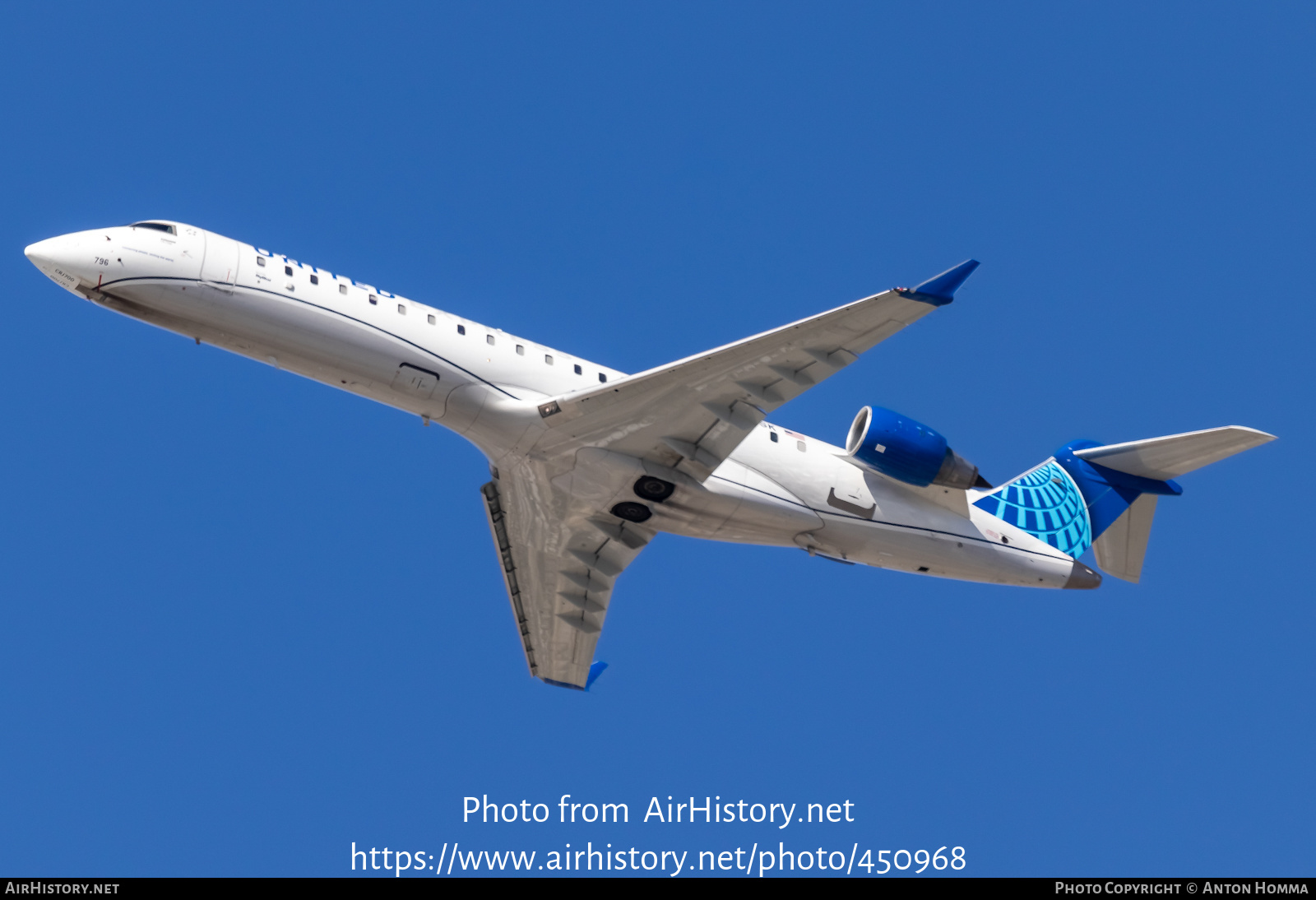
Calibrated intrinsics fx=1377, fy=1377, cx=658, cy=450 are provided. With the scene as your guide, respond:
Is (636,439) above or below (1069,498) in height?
below

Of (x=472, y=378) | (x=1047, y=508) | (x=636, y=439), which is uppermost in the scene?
(x=1047, y=508)

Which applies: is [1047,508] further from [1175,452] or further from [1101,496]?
[1175,452]

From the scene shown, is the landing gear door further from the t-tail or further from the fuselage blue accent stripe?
the t-tail

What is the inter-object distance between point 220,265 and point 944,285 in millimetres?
11353

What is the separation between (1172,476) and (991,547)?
500 cm

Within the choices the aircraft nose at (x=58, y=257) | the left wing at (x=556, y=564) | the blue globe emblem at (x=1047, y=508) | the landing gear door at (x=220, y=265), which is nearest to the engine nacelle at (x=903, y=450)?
the blue globe emblem at (x=1047, y=508)

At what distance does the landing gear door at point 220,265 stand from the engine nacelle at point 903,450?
431 inches

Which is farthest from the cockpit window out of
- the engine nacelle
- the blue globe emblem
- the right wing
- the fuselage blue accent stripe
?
the blue globe emblem

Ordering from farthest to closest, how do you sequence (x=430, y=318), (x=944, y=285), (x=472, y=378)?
1. (x=430, y=318)
2. (x=472, y=378)
3. (x=944, y=285)

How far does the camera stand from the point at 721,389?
22328 mm

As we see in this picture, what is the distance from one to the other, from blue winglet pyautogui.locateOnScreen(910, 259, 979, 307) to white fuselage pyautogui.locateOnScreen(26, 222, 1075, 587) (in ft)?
18.3

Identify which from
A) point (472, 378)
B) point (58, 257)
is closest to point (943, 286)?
point (472, 378)

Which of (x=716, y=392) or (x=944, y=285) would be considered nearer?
(x=944, y=285)
